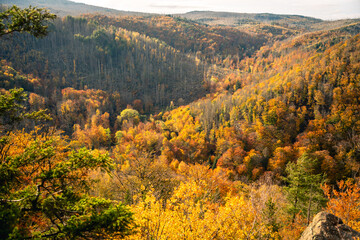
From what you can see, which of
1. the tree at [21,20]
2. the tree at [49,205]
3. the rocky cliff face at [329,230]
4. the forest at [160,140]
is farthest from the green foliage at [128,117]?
the tree at [49,205]

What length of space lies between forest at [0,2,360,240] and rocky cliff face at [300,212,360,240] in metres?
2.37

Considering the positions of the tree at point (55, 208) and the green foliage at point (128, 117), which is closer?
the tree at point (55, 208)

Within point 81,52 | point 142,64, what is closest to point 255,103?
point 142,64

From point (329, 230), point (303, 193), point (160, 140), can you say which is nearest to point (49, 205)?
point (329, 230)

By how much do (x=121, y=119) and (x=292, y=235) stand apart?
97.7 metres

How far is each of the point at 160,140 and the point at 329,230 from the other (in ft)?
221

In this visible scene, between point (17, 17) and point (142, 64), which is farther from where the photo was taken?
point (142, 64)

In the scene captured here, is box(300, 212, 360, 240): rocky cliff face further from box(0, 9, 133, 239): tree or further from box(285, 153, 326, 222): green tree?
box(285, 153, 326, 222): green tree

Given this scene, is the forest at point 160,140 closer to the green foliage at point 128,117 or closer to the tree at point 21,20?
the tree at point 21,20

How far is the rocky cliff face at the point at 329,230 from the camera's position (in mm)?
10352

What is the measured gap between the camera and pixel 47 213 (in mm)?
5438

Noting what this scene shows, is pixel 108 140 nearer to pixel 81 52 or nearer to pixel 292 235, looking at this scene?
pixel 292 235

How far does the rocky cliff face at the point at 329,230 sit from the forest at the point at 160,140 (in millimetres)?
2375

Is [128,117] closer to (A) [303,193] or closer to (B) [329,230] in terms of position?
(A) [303,193]
